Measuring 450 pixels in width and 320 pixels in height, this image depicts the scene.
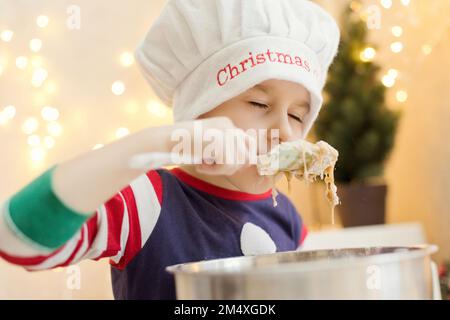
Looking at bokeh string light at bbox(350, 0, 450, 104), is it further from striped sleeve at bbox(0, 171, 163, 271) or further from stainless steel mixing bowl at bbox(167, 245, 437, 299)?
stainless steel mixing bowl at bbox(167, 245, 437, 299)

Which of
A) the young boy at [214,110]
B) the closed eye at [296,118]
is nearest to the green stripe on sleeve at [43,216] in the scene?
the young boy at [214,110]

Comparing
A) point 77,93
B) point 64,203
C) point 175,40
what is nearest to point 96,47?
point 77,93

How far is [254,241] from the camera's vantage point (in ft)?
2.62

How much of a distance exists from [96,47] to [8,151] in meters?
0.32

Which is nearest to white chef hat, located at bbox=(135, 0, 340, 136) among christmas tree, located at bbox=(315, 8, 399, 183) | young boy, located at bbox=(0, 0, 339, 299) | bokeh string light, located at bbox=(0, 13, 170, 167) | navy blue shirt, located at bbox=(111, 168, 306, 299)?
young boy, located at bbox=(0, 0, 339, 299)

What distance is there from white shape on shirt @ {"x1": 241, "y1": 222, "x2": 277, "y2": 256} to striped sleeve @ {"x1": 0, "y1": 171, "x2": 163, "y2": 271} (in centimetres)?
13

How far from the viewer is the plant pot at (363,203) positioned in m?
1.57

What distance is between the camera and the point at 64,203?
0.49 metres

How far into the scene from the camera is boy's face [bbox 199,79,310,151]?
0.73m

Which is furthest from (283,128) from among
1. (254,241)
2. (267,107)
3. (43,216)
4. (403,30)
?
(403,30)

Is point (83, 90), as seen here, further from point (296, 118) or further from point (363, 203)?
point (363, 203)

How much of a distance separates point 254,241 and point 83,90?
0.68m

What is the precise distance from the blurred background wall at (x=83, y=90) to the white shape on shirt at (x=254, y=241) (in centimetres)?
59
